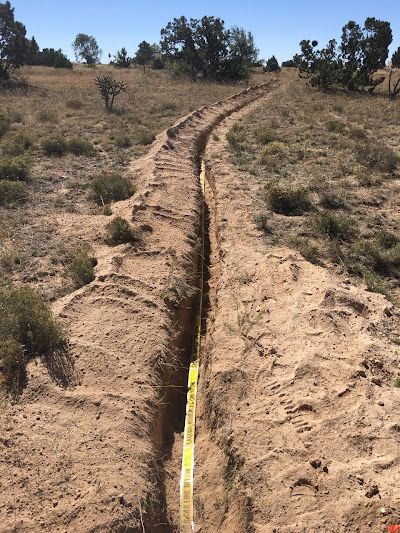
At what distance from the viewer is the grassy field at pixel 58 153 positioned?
361 inches

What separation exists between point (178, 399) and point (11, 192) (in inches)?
311

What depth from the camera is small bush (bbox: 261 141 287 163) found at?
15459 mm

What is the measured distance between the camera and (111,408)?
5.87m

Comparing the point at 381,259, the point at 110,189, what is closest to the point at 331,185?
the point at 381,259

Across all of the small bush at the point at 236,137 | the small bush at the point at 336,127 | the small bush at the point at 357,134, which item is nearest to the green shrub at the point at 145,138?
the small bush at the point at 236,137

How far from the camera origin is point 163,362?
6.84 m

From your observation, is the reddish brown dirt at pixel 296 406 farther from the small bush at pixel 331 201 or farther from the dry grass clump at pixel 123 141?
the dry grass clump at pixel 123 141

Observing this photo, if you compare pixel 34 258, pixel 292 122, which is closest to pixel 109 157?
pixel 34 258

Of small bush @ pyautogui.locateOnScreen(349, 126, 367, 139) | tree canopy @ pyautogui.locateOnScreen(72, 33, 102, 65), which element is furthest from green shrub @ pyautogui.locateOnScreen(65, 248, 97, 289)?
tree canopy @ pyautogui.locateOnScreen(72, 33, 102, 65)

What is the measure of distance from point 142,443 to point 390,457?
2.74 metres

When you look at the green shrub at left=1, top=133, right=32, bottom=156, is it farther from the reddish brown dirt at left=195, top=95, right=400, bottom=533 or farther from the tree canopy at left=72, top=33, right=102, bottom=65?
the tree canopy at left=72, top=33, right=102, bottom=65

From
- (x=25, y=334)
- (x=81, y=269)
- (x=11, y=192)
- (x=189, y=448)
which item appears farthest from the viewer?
(x=11, y=192)

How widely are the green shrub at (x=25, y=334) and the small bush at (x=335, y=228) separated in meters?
5.98

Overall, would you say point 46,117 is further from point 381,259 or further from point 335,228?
point 381,259
